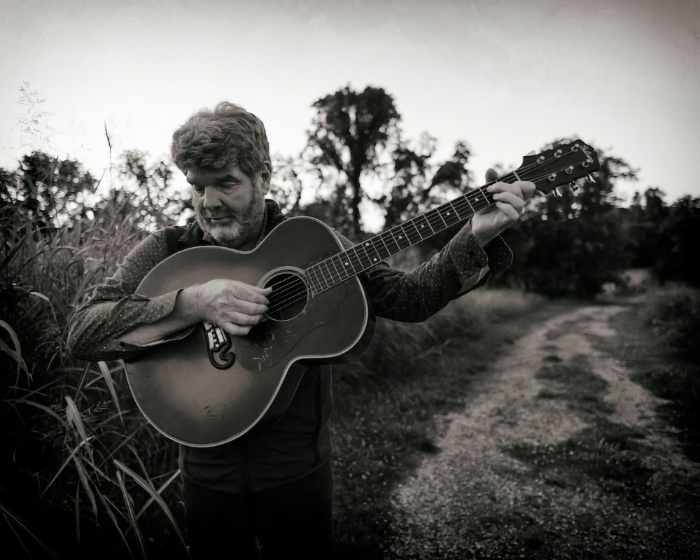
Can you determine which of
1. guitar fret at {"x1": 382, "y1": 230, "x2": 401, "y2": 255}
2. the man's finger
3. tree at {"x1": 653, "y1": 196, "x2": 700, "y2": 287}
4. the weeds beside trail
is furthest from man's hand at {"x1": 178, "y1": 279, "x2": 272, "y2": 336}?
tree at {"x1": 653, "y1": 196, "x2": 700, "y2": 287}

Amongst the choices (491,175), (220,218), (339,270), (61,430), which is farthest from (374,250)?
(61,430)

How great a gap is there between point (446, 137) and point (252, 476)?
4141 millimetres

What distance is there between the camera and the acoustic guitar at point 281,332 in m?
1.08

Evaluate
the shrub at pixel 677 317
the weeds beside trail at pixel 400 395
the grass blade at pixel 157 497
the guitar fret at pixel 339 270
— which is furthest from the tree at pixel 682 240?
the grass blade at pixel 157 497

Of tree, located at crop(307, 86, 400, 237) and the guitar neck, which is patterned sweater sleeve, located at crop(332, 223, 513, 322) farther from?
tree, located at crop(307, 86, 400, 237)

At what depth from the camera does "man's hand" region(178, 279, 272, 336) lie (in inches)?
42.0

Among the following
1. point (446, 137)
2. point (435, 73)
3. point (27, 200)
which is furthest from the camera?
point (446, 137)

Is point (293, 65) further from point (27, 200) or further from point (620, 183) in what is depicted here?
point (620, 183)

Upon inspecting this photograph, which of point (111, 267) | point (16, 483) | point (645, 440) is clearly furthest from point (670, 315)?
point (16, 483)

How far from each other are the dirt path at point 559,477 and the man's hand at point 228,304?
7.20 feet

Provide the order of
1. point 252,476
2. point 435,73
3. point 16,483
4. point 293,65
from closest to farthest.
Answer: point 252,476 → point 16,483 → point 293,65 → point 435,73

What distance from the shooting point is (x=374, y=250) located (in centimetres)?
115

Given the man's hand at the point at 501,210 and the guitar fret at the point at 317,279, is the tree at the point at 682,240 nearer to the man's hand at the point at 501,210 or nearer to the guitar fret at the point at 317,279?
the man's hand at the point at 501,210

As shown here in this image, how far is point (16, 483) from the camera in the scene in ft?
5.28
